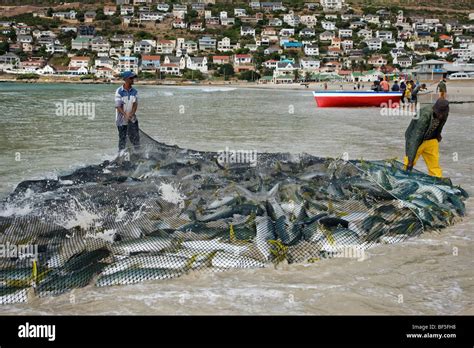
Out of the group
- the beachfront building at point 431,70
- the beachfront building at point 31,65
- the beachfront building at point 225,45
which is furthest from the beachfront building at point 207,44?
the beachfront building at point 431,70

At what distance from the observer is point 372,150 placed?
1538 centimetres

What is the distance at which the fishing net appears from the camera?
5.78 m

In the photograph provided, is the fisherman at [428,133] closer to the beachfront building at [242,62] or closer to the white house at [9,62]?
the beachfront building at [242,62]

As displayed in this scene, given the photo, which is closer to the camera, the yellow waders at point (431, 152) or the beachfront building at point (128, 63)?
the yellow waders at point (431, 152)

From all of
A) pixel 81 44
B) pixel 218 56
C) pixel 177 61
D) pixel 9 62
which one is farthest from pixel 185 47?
pixel 9 62

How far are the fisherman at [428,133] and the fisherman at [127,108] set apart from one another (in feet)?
18.9

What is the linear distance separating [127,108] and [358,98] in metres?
24.5

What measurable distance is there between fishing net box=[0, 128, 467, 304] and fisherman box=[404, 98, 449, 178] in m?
0.44

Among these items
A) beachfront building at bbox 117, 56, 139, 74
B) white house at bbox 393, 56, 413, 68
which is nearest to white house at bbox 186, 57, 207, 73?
beachfront building at bbox 117, 56, 139, 74

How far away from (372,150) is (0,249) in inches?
462

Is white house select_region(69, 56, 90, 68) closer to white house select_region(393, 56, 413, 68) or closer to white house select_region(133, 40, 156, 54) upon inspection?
white house select_region(133, 40, 156, 54)

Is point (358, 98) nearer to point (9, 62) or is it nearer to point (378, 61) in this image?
point (378, 61)

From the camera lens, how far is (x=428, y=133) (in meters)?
9.53

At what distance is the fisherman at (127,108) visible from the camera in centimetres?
1094
